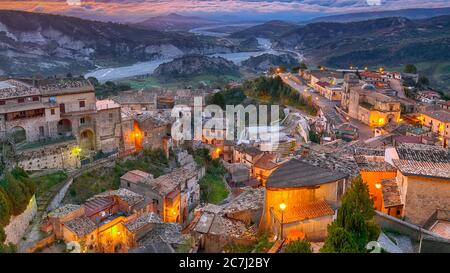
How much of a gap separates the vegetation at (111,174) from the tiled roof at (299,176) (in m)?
7.75

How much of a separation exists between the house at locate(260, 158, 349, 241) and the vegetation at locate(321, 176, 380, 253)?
851 mm

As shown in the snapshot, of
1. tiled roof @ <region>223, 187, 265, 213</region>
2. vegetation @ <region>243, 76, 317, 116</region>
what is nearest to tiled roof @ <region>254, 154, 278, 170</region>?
tiled roof @ <region>223, 187, 265, 213</region>

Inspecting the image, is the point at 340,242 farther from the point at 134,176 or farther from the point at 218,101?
the point at 218,101

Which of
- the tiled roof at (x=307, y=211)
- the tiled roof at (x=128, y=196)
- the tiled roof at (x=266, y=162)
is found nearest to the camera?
the tiled roof at (x=307, y=211)

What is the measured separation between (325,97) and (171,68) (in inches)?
1345

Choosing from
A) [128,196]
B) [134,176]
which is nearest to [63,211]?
[128,196]

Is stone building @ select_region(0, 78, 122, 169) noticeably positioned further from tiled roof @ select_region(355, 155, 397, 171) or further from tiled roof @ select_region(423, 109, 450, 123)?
tiled roof @ select_region(423, 109, 450, 123)

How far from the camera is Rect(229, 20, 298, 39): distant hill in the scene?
108750 mm

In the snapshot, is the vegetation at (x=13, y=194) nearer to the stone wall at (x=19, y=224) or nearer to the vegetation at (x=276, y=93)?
the stone wall at (x=19, y=224)

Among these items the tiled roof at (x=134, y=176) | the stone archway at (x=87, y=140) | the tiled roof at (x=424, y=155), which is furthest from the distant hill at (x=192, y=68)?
the tiled roof at (x=424, y=155)

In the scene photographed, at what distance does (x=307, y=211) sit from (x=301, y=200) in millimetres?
368

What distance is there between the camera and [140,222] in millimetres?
11836

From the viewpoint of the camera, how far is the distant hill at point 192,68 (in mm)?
61906
